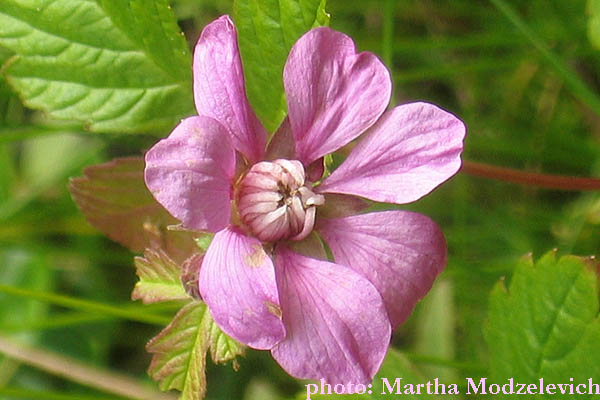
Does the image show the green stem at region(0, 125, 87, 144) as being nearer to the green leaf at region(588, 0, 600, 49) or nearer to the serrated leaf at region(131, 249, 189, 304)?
the serrated leaf at region(131, 249, 189, 304)

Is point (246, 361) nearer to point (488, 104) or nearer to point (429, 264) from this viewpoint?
point (488, 104)

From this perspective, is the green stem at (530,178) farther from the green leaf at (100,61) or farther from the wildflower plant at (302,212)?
the green leaf at (100,61)

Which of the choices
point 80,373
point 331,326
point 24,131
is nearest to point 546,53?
point 331,326

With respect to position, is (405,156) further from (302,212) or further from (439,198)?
(439,198)

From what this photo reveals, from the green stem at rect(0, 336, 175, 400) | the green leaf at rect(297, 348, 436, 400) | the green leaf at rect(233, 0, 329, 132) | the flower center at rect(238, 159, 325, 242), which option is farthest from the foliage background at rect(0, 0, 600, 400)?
the flower center at rect(238, 159, 325, 242)

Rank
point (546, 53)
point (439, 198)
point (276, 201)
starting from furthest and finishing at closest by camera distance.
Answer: point (439, 198)
point (546, 53)
point (276, 201)

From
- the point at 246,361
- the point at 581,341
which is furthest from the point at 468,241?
the point at 581,341
